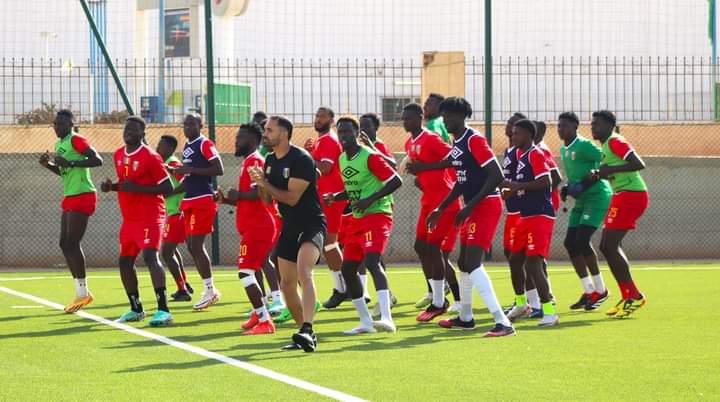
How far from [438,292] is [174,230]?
159 inches

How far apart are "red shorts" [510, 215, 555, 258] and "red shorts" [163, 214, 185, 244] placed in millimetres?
4846

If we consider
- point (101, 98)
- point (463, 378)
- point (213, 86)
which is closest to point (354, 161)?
point (463, 378)

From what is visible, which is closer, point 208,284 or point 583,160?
point 583,160

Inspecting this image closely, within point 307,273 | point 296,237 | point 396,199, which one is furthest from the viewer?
point 396,199

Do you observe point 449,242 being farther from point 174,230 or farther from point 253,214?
point 174,230

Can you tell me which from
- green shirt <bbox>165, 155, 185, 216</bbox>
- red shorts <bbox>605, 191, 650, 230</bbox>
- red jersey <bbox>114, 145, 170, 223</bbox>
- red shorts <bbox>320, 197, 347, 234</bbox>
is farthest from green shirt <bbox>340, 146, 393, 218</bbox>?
green shirt <bbox>165, 155, 185, 216</bbox>

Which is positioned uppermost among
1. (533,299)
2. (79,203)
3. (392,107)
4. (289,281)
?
(392,107)

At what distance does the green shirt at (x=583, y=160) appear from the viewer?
47.2 ft

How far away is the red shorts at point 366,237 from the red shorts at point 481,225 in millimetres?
745

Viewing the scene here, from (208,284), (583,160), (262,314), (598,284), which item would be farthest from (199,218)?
(598,284)

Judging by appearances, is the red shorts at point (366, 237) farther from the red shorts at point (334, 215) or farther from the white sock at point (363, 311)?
the red shorts at point (334, 215)

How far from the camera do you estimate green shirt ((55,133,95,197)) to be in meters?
14.4

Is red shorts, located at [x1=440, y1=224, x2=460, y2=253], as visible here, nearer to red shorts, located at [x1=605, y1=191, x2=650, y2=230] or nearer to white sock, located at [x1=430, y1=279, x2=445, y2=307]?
white sock, located at [x1=430, y1=279, x2=445, y2=307]

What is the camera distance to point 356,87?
920 inches
